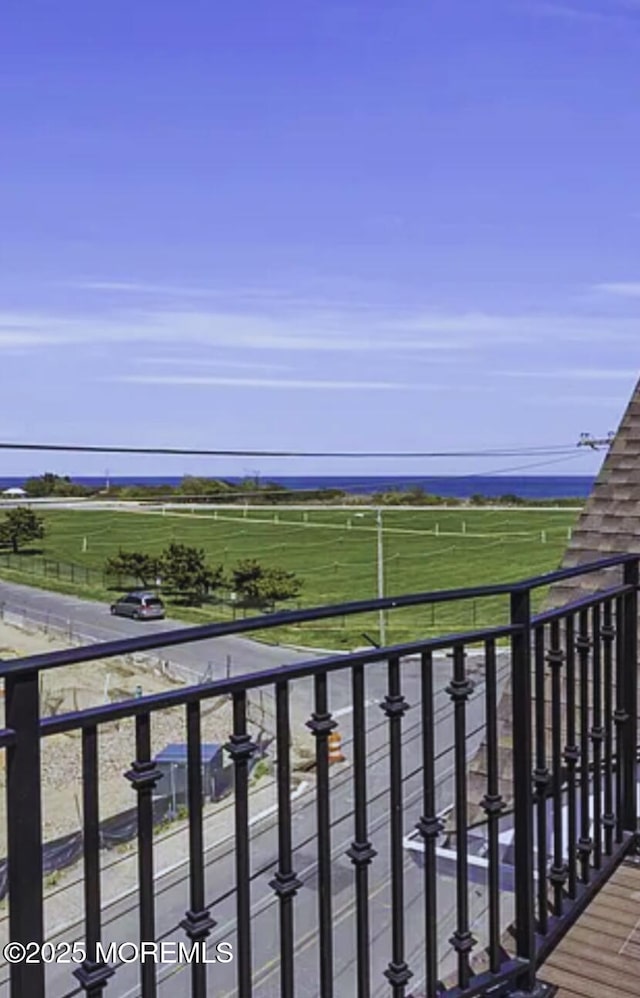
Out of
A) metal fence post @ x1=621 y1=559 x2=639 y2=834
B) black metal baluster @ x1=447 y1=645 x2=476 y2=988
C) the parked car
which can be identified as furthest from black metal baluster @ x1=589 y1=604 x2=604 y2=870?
the parked car

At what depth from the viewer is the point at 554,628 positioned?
73.2 inches

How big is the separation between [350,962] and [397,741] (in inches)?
163

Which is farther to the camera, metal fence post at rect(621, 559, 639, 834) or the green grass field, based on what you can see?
the green grass field

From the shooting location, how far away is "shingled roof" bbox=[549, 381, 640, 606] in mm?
4059

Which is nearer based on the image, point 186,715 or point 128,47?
point 186,715

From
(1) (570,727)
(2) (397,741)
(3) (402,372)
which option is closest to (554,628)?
(1) (570,727)

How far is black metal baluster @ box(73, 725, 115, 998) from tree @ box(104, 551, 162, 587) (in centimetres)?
2724

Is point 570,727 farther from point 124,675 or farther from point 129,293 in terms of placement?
point 129,293

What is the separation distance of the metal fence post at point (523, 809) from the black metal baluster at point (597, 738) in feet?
1.41

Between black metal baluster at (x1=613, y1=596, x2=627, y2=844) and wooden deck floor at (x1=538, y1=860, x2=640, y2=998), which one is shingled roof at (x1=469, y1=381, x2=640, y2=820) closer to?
black metal baluster at (x1=613, y1=596, x2=627, y2=844)

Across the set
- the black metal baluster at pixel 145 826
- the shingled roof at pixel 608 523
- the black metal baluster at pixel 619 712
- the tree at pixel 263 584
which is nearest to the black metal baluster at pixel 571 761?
the black metal baluster at pixel 619 712

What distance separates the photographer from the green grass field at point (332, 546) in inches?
1087

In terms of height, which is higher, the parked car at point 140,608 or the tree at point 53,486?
the tree at point 53,486

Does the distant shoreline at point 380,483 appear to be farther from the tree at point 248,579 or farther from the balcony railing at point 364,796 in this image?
the tree at point 248,579
